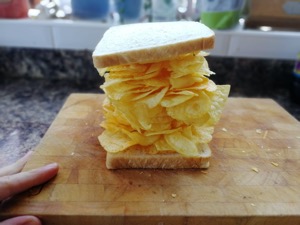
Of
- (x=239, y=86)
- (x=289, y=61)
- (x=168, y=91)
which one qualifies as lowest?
(x=239, y=86)

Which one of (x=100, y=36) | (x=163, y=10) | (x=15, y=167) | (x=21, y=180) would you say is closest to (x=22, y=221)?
(x=21, y=180)

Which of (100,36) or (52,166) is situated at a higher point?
(100,36)

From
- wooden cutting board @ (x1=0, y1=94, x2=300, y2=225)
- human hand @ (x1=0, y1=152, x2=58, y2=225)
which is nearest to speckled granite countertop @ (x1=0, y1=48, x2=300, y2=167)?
wooden cutting board @ (x1=0, y1=94, x2=300, y2=225)

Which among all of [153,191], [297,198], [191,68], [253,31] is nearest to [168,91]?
[191,68]

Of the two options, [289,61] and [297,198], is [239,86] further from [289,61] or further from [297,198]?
[297,198]

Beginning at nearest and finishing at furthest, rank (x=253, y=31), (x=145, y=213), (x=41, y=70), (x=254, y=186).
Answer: (x=145, y=213) < (x=254, y=186) < (x=253, y=31) < (x=41, y=70)

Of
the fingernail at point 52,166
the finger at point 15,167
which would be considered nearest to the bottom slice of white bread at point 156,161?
the fingernail at point 52,166

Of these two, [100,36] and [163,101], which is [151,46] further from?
[100,36]

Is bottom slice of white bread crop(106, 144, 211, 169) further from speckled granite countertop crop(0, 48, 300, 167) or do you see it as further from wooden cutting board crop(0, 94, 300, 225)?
speckled granite countertop crop(0, 48, 300, 167)
